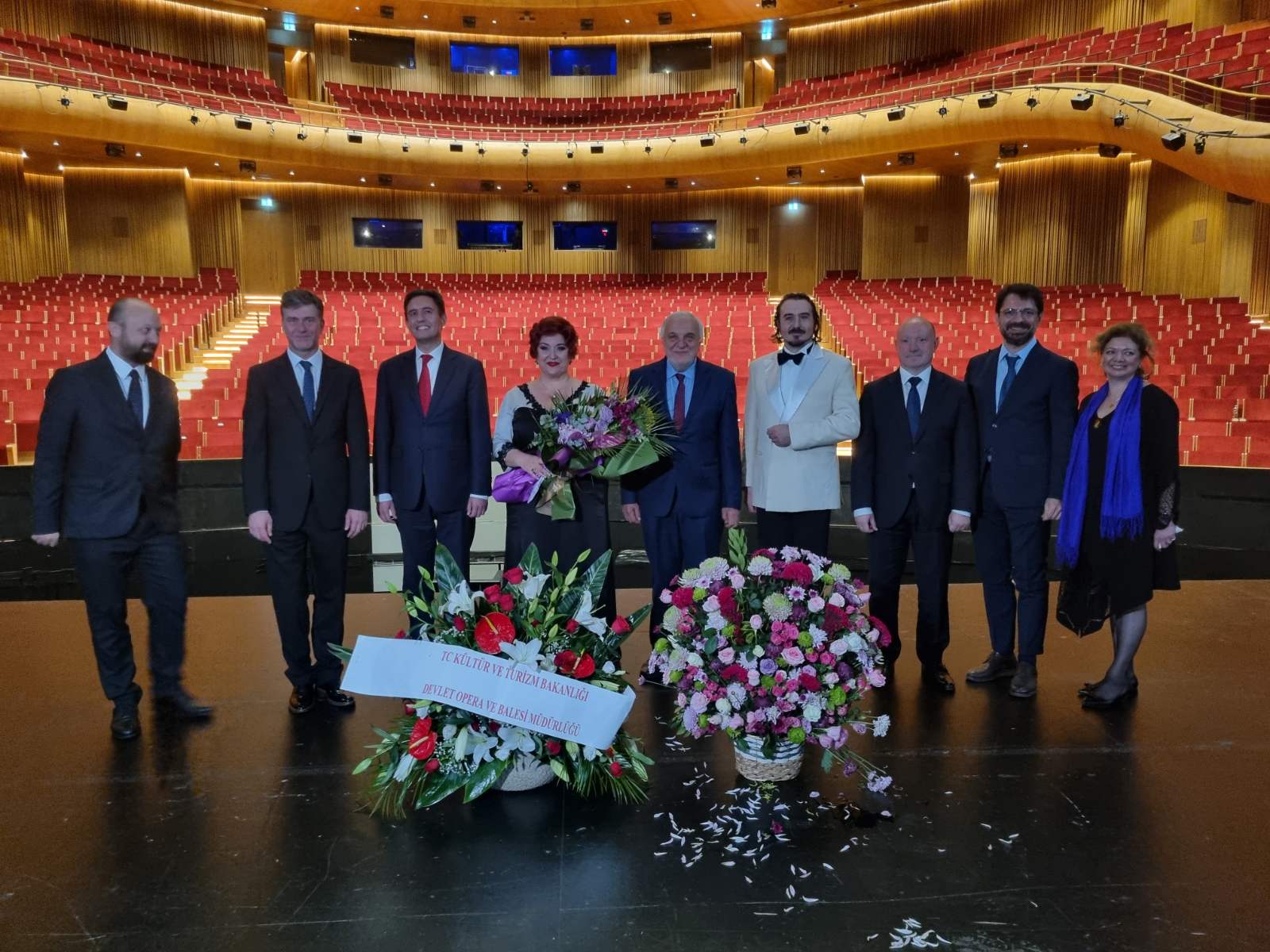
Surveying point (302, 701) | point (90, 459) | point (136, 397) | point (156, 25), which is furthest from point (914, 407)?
point (156, 25)

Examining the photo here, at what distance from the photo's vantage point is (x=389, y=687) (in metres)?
2.03

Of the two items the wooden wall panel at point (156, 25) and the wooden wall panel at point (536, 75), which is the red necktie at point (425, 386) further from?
the wooden wall panel at point (536, 75)

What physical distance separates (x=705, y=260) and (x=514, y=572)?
15.7 metres

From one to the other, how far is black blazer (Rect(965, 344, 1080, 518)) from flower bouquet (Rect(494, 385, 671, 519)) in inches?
42.2

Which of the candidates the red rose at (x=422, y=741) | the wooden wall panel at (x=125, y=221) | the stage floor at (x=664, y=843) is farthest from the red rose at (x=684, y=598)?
the wooden wall panel at (x=125, y=221)

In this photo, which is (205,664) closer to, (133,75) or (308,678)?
(308,678)

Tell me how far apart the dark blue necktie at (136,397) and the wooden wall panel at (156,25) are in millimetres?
15329

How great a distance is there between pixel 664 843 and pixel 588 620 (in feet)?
1.71

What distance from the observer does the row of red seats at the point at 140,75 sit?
38.9 ft

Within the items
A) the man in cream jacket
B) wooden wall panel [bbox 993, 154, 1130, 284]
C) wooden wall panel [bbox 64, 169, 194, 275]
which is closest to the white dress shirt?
the man in cream jacket

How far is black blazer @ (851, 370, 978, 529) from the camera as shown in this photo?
280 centimetres

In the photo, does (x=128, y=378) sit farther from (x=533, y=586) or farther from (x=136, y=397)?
(x=533, y=586)

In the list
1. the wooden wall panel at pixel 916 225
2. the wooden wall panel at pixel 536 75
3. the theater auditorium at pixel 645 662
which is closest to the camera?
the theater auditorium at pixel 645 662

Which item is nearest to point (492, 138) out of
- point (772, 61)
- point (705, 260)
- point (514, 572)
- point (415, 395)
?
point (705, 260)
